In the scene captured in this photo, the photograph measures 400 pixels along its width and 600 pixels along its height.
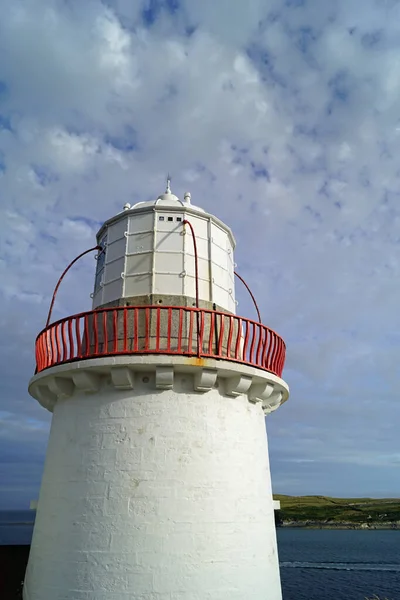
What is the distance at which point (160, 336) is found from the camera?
7055mm

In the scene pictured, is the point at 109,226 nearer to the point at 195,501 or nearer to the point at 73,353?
the point at 73,353

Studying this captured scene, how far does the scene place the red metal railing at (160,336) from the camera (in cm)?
648

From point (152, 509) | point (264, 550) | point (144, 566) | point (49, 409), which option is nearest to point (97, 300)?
point (49, 409)

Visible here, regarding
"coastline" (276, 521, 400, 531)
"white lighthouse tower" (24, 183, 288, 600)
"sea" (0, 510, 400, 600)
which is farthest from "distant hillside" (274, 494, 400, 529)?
"white lighthouse tower" (24, 183, 288, 600)

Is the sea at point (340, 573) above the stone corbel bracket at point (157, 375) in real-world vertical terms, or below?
below

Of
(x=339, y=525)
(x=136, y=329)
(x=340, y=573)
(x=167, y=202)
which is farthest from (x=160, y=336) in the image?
(x=339, y=525)

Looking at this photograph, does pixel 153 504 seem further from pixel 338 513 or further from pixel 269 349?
pixel 338 513

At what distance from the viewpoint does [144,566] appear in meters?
5.81

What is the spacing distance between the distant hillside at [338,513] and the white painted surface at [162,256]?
114 meters

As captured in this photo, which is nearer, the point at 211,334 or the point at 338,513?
the point at 211,334

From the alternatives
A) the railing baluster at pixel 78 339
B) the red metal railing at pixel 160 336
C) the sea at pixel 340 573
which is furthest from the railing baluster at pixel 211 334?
the sea at pixel 340 573

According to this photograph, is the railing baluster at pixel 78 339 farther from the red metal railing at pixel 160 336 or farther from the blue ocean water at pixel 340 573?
the blue ocean water at pixel 340 573

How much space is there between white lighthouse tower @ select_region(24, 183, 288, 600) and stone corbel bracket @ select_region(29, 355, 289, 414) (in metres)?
0.02

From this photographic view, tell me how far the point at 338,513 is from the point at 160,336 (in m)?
125
